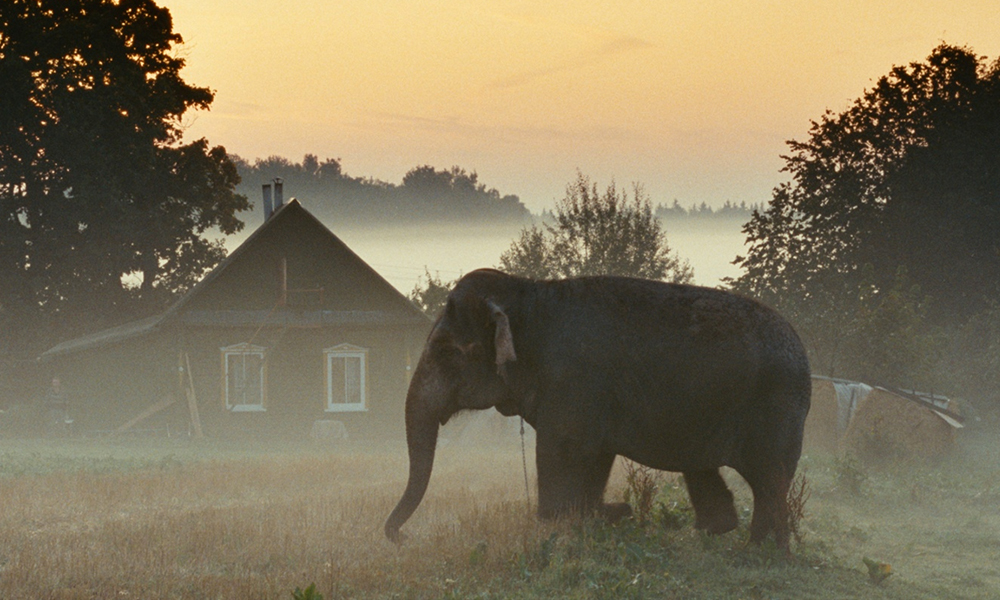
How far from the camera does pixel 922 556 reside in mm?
11078

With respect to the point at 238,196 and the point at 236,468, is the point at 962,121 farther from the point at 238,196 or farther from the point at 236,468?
the point at 236,468

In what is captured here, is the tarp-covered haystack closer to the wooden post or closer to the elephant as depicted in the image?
the elephant

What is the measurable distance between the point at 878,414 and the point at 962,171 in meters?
18.5

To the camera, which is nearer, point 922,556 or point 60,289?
point 922,556

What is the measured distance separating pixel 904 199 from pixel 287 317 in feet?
66.4

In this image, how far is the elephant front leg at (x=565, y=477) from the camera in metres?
8.58

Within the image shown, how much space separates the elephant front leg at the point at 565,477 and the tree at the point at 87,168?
91.0ft

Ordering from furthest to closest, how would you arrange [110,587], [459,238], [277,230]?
[459,238] → [277,230] → [110,587]

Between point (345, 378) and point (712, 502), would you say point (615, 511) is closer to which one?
point (712, 502)

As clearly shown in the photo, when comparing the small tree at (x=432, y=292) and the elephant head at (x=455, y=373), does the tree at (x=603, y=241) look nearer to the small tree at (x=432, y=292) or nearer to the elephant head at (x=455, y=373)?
the small tree at (x=432, y=292)

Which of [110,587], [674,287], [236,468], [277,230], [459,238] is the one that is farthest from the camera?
[459,238]

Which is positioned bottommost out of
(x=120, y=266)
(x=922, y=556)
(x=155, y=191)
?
(x=922, y=556)

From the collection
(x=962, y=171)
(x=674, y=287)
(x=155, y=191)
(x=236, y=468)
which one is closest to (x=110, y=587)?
(x=674, y=287)

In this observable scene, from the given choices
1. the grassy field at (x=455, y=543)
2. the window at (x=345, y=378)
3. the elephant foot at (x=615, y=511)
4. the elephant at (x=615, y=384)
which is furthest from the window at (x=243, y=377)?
the elephant foot at (x=615, y=511)
